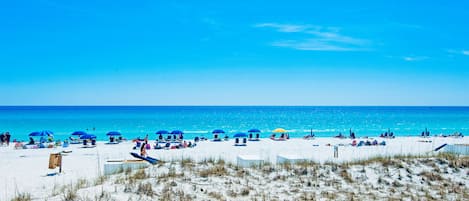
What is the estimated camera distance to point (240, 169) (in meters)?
9.76

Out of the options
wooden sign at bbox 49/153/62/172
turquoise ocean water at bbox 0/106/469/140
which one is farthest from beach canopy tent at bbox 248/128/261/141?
wooden sign at bbox 49/153/62/172

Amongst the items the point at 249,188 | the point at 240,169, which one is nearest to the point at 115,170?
the point at 240,169

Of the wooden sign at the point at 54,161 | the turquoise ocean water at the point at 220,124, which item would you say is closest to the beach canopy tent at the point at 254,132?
the turquoise ocean water at the point at 220,124

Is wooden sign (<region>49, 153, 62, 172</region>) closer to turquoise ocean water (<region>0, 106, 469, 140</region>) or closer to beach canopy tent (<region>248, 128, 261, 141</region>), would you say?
beach canopy tent (<region>248, 128, 261, 141</region>)

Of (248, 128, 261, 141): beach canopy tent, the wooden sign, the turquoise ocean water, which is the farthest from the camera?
the turquoise ocean water

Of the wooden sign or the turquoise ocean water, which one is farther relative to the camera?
the turquoise ocean water

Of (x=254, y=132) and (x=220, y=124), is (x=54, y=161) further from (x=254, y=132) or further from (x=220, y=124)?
(x=220, y=124)

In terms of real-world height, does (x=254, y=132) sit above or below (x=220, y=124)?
above

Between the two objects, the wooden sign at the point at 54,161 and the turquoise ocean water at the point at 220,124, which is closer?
the wooden sign at the point at 54,161

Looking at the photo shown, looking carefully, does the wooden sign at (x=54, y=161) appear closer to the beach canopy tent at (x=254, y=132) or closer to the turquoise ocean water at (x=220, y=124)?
the beach canopy tent at (x=254, y=132)

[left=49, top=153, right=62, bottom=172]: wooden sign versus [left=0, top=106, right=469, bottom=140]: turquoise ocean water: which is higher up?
[left=49, top=153, right=62, bottom=172]: wooden sign

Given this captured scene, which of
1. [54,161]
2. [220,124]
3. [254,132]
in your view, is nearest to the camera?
[54,161]

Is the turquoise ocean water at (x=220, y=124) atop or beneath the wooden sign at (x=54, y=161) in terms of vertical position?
beneath

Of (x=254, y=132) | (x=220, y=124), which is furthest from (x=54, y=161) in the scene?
(x=220, y=124)
